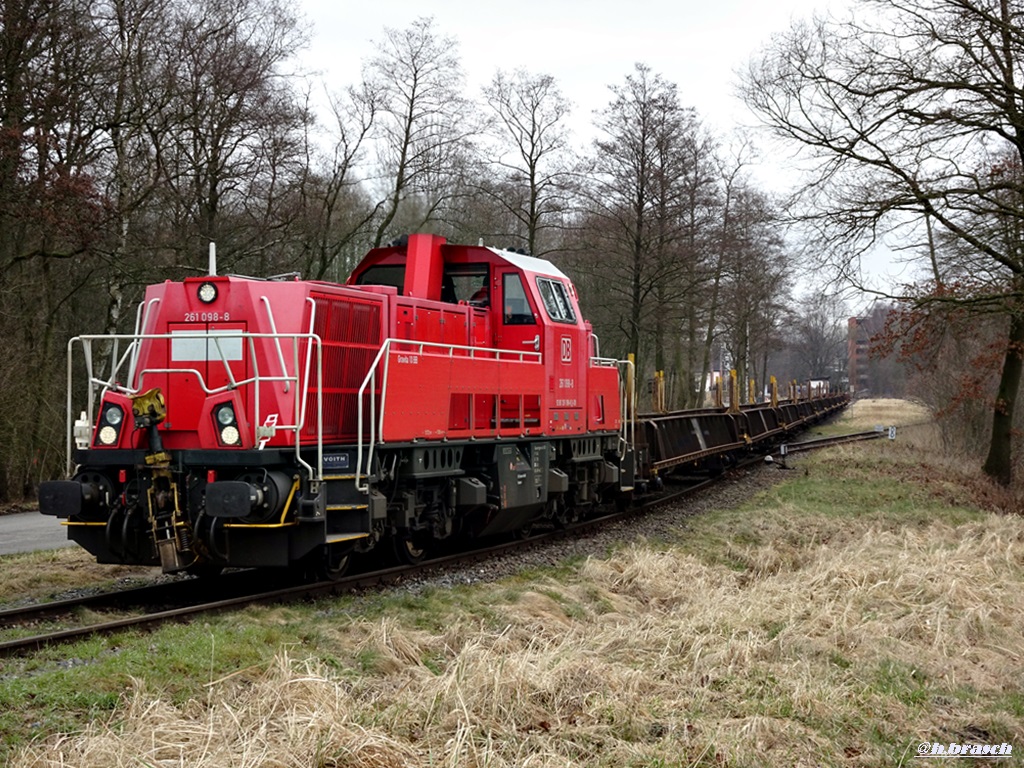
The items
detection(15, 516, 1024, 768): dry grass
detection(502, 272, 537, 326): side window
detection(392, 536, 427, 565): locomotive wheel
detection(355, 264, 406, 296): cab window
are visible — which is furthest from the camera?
detection(502, 272, 537, 326): side window

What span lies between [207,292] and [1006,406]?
56.1ft

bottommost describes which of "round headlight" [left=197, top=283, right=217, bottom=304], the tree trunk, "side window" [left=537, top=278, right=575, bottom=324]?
the tree trunk

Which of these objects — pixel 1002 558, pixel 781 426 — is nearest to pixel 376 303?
pixel 1002 558

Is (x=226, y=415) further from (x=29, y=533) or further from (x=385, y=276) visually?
(x=29, y=533)

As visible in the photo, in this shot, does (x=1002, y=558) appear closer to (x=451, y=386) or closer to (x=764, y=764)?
(x=451, y=386)

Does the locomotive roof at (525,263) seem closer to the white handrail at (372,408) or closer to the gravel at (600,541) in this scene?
the white handrail at (372,408)

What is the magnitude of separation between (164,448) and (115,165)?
15849 millimetres

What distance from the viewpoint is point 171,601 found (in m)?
9.48

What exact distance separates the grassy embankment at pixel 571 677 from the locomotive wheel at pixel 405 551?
48.6 inches

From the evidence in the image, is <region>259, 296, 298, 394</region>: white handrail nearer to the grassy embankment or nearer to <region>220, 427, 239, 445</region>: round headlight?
<region>220, 427, 239, 445</region>: round headlight

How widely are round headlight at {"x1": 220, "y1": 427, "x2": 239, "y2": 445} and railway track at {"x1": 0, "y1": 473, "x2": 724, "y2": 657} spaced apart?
1.44 metres

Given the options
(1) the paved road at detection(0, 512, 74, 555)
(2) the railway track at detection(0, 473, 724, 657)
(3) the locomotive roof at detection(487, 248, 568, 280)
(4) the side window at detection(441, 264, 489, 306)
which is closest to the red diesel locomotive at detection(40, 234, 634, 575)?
(2) the railway track at detection(0, 473, 724, 657)

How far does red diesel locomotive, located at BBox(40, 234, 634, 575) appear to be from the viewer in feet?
29.2

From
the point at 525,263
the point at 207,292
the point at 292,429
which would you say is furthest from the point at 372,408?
the point at 525,263
